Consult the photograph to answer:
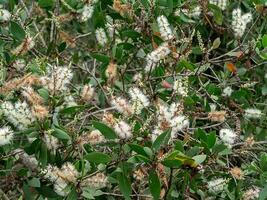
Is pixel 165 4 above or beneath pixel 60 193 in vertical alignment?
above

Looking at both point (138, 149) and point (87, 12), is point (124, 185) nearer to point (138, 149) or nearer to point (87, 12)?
point (138, 149)

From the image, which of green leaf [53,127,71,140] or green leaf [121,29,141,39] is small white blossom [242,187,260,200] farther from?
green leaf [121,29,141,39]

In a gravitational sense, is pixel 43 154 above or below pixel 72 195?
above

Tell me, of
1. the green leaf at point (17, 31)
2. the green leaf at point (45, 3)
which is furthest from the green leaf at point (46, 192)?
the green leaf at point (45, 3)

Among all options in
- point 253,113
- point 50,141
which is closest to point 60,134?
point 50,141

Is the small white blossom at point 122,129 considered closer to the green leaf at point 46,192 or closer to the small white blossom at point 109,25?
the green leaf at point 46,192

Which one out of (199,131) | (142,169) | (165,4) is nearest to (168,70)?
(165,4)

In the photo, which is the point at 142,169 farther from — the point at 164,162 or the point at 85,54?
the point at 85,54

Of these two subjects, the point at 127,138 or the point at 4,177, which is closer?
the point at 127,138
